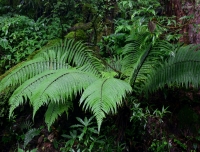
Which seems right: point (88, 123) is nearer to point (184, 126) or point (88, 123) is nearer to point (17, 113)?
point (184, 126)

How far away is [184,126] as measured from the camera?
2697 mm

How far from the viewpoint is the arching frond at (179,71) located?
8.21 ft

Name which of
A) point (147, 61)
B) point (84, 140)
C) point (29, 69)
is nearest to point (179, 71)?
point (147, 61)

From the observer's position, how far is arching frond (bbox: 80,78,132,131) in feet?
7.21

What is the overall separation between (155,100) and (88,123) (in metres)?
0.89

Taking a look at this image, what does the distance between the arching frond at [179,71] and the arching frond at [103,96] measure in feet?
1.37

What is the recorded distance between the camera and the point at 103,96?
2.29 metres

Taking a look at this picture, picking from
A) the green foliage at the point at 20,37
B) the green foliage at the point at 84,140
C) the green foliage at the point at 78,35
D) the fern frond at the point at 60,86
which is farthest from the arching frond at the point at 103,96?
the green foliage at the point at 20,37

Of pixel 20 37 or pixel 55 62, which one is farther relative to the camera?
pixel 20 37

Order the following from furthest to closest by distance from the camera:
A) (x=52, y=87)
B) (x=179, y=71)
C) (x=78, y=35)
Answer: (x=78, y=35), (x=179, y=71), (x=52, y=87)

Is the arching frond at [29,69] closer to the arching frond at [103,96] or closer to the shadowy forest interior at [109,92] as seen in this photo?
the shadowy forest interior at [109,92]

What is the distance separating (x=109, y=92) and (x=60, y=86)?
534mm

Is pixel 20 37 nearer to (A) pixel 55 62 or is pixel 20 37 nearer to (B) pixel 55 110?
(A) pixel 55 62

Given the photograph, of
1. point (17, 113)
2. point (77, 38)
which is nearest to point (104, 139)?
point (17, 113)
